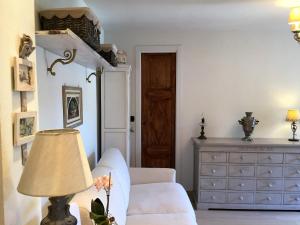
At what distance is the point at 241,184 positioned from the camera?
11.6 feet

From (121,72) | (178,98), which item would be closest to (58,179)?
(121,72)

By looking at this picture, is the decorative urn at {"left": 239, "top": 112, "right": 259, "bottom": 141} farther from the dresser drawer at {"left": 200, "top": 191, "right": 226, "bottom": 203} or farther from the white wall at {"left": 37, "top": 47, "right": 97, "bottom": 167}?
the white wall at {"left": 37, "top": 47, "right": 97, "bottom": 167}

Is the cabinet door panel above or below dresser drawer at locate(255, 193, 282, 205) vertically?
above

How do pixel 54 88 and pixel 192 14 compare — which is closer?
pixel 54 88

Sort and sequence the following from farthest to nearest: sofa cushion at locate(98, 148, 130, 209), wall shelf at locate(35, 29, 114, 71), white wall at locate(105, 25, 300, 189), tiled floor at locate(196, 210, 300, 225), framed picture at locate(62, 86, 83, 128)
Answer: white wall at locate(105, 25, 300, 189) → tiled floor at locate(196, 210, 300, 225) → sofa cushion at locate(98, 148, 130, 209) → framed picture at locate(62, 86, 83, 128) → wall shelf at locate(35, 29, 114, 71)

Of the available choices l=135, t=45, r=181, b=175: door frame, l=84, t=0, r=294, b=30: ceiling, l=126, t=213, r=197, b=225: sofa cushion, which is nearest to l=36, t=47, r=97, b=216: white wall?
l=84, t=0, r=294, b=30: ceiling

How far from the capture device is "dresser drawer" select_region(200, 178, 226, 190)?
3567mm

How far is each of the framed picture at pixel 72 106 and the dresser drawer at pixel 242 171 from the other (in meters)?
2.04

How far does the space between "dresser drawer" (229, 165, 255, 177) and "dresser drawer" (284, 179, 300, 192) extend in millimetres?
437

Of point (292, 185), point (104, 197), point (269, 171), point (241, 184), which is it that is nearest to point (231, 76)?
point (269, 171)

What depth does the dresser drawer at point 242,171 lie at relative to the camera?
11.6 feet

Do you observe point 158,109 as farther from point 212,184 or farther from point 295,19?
point 295,19

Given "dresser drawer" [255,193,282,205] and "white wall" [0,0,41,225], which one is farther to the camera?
"dresser drawer" [255,193,282,205]

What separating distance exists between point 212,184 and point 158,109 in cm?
127
